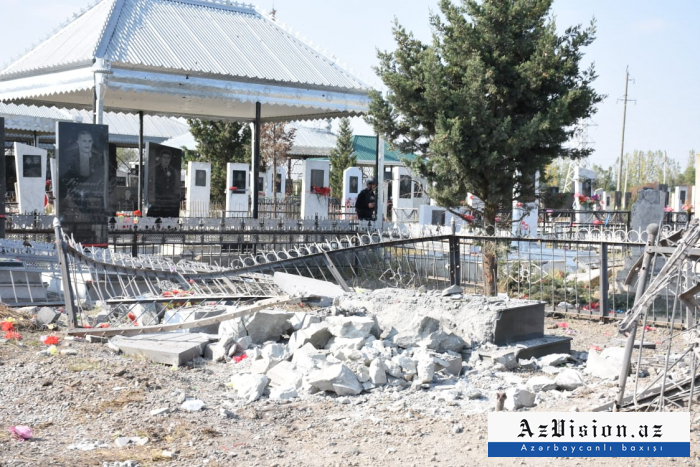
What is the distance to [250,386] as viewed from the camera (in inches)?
230

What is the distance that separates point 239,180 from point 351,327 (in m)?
17.3

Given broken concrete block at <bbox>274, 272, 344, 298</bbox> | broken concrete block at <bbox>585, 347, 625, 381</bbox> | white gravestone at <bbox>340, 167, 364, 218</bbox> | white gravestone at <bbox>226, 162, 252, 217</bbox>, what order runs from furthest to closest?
white gravestone at <bbox>340, 167, 364, 218</bbox>, white gravestone at <bbox>226, 162, 252, 217</bbox>, broken concrete block at <bbox>274, 272, 344, 298</bbox>, broken concrete block at <bbox>585, 347, 625, 381</bbox>

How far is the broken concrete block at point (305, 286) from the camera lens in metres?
9.05

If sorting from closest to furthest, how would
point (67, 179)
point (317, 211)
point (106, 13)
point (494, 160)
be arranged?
point (494, 160) → point (67, 179) → point (106, 13) → point (317, 211)

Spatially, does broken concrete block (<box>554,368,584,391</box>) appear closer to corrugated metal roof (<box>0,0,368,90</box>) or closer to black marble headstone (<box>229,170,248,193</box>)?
corrugated metal roof (<box>0,0,368,90</box>)

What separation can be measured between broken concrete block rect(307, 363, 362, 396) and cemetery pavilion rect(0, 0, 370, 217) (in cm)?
1004

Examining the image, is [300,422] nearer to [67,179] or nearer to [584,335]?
[584,335]

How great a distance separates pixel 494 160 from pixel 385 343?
18.4 feet

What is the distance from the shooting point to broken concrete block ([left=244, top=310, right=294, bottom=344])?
7.27 metres

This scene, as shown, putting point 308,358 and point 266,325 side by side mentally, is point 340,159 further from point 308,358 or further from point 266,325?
point 308,358

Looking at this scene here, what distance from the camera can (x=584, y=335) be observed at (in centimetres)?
900

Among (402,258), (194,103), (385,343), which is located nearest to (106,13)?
(194,103)

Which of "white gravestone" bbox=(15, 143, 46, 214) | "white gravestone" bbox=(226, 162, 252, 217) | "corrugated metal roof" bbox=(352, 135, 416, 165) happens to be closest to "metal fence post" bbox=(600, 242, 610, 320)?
"white gravestone" bbox=(15, 143, 46, 214)

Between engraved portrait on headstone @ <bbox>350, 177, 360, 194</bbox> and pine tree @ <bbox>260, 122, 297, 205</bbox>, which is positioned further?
pine tree @ <bbox>260, 122, 297, 205</bbox>
